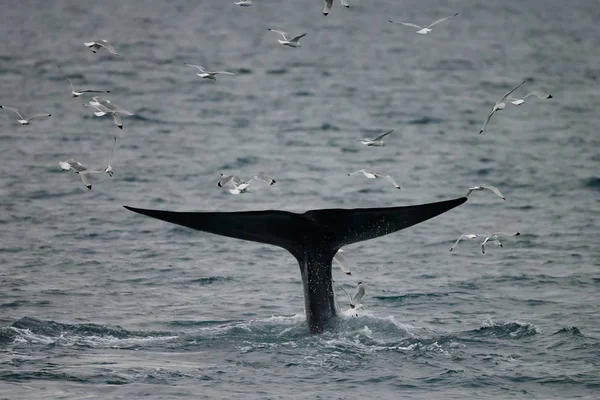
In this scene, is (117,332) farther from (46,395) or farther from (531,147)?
(531,147)

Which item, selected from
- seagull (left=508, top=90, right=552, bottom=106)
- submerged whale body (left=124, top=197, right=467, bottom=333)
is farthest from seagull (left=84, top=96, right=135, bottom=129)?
seagull (left=508, top=90, right=552, bottom=106)

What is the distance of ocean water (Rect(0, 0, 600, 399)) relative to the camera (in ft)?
47.7

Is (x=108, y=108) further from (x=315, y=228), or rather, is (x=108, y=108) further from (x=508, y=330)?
(x=508, y=330)

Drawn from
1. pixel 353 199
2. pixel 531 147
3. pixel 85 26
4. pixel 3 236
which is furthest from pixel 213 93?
pixel 85 26

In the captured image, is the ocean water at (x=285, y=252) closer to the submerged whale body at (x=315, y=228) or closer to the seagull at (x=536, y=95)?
the submerged whale body at (x=315, y=228)

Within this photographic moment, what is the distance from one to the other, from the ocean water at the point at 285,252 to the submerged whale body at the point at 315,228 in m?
0.50

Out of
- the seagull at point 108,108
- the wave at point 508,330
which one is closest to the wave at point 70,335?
the seagull at point 108,108

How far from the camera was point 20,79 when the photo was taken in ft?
152

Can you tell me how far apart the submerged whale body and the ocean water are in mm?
504

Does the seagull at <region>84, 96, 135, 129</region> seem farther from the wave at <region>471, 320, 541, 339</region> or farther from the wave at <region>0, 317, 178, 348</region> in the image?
the wave at <region>471, 320, 541, 339</region>

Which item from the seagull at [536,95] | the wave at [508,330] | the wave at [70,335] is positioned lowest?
the wave at [508,330]

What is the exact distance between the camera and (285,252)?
21781mm

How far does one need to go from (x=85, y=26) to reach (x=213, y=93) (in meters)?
29.6

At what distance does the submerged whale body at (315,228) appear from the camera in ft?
46.4
